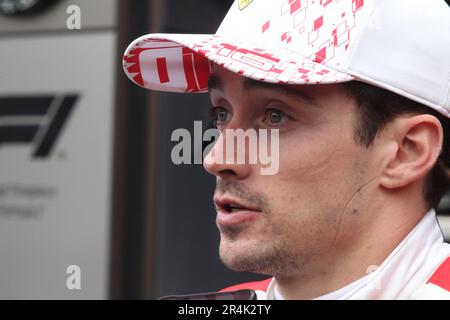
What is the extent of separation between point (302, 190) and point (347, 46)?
261mm

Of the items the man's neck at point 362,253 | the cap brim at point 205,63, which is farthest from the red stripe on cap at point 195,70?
the man's neck at point 362,253

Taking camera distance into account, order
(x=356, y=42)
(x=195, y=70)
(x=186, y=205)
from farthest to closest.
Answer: (x=186, y=205) < (x=195, y=70) < (x=356, y=42)

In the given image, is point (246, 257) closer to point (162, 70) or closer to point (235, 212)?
point (235, 212)

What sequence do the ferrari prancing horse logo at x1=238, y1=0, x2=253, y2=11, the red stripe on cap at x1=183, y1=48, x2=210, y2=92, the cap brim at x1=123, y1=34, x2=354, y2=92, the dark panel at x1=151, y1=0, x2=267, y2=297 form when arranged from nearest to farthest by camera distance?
the cap brim at x1=123, y1=34, x2=354, y2=92 → the ferrari prancing horse logo at x1=238, y1=0, x2=253, y2=11 → the red stripe on cap at x1=183, y1=48, x2=210, y2=92 → the dark panel at x1=151, y1=0, x2=267, y2=297

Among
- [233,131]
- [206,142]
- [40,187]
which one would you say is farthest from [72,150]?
[233,131]

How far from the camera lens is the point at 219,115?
5.09 ft

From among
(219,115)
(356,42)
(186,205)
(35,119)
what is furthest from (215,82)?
(35,119)

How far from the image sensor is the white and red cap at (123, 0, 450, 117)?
1.35 meters

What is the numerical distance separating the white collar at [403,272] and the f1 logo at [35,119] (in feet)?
8.24

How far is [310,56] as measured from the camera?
1378mm

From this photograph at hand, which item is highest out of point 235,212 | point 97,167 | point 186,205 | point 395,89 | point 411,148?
point 395,89

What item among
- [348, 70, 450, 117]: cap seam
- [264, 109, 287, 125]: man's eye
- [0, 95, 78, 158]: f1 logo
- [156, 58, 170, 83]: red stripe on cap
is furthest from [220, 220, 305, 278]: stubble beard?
[0, 95, 78, 158]: f1 logo

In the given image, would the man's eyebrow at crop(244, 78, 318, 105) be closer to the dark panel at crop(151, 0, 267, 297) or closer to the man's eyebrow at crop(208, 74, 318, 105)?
the man's eyebrow at crop(208, 74, 318, 105)

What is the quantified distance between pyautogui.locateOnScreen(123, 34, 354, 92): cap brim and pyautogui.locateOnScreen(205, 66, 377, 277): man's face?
56 millimetres
